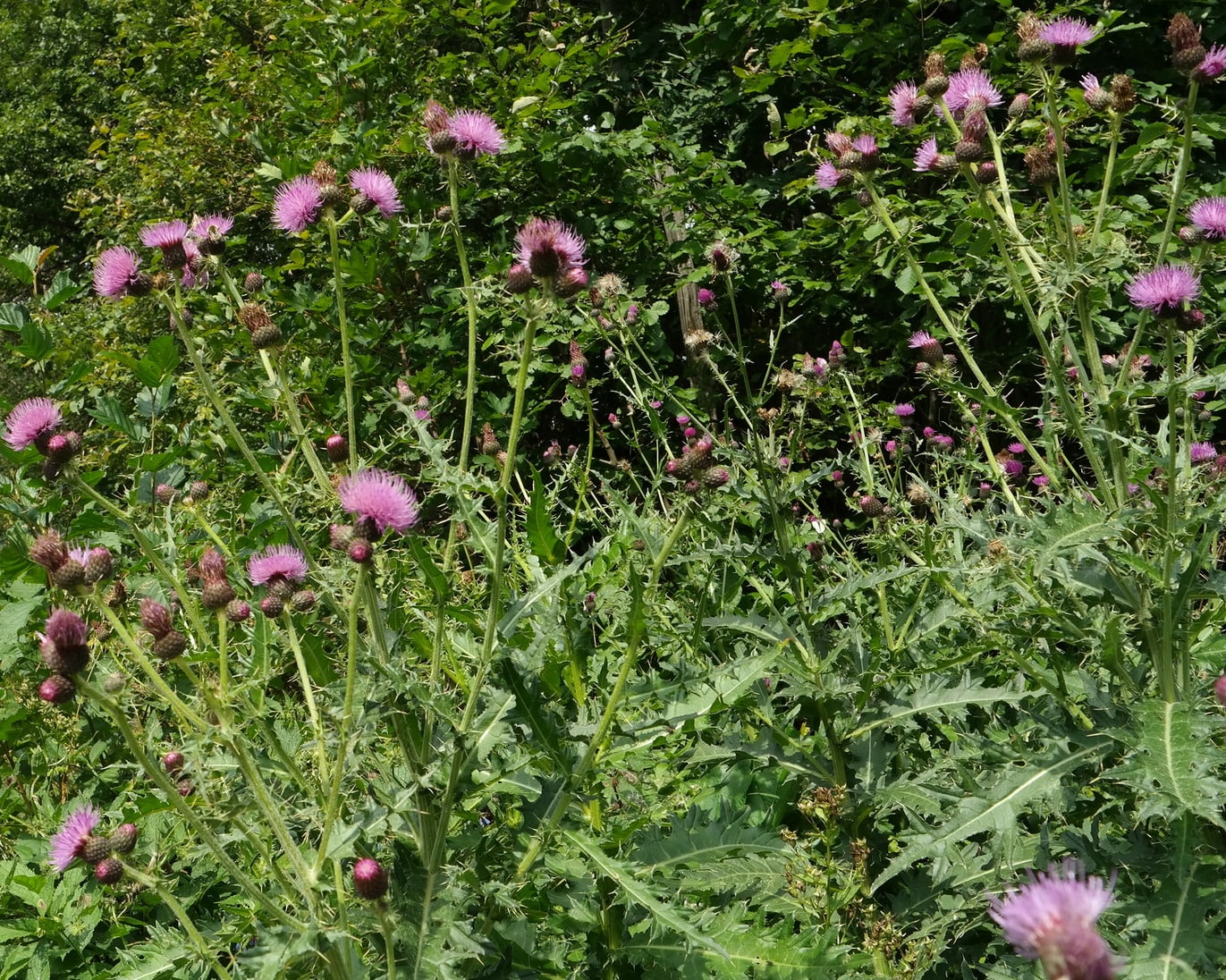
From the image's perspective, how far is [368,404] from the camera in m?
4.73

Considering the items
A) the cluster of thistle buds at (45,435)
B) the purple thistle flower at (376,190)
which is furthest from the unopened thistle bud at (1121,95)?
the cluster of thistle buds at (45,435)

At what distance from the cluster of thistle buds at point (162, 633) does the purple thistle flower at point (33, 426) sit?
512 millimetres

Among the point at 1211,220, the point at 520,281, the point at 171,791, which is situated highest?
the point at 520,281

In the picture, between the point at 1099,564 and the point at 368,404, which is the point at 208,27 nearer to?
the point at 368,404

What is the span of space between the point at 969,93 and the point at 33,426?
213 cm

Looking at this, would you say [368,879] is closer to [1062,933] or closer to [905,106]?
[1062,933]

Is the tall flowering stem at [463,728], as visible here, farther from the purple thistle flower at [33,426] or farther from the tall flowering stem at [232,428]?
the purple thistle flower at [33,426]

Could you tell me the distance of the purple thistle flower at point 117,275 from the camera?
1.99 m

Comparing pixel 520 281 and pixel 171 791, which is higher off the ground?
pixel 520 281

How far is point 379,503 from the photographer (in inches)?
57.5

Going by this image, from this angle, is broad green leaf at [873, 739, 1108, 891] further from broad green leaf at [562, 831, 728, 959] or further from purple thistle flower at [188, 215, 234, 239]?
purple thistle flower at [188, 215, 234, 239]

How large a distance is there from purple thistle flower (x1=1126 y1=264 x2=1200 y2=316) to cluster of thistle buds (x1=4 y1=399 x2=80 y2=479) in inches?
77.1

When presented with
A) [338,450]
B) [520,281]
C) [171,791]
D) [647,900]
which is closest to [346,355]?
[338,450]

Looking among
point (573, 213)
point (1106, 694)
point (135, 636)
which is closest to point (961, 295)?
point (573, 213)
